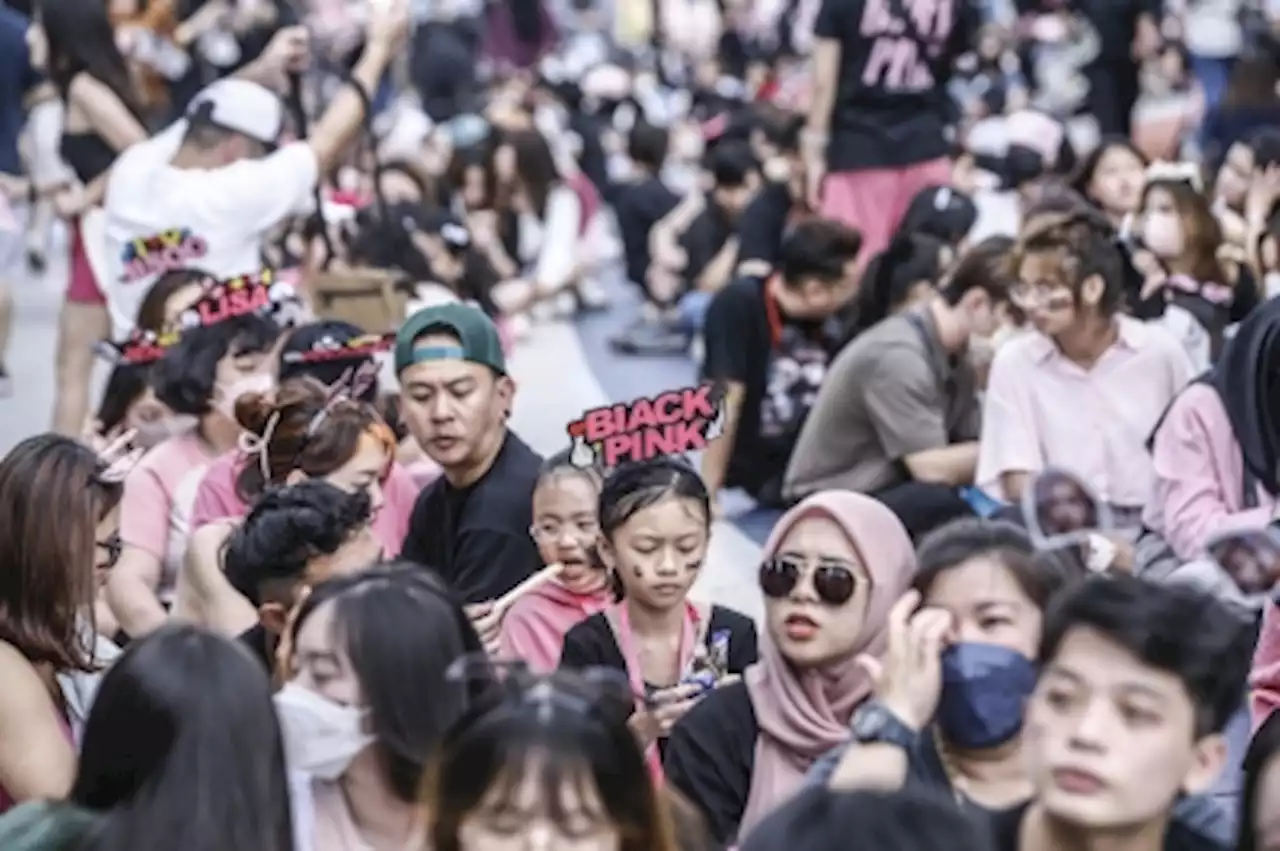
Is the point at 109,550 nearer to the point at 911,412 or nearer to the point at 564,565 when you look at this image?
the point at 564,565

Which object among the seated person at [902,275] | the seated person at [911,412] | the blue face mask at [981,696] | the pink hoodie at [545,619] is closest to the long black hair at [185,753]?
the blue face mask at [981,696]

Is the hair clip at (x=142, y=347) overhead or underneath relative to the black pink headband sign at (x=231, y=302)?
underneath

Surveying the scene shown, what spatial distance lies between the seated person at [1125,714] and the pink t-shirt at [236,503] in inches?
107

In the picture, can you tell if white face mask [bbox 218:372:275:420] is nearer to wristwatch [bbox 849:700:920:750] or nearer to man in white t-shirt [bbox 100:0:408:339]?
man in white t-shirt [bbox 100:0:408:339]

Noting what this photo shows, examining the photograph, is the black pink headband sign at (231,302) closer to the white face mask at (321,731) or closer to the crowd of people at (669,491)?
the crowd of people at (669,491)

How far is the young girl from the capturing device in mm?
5227

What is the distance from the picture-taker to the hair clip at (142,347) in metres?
6.63

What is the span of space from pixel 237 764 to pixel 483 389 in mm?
2555

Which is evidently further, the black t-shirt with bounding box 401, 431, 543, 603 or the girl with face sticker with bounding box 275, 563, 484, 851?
the black t-shirt with bounding box 401, 431, 543, 603

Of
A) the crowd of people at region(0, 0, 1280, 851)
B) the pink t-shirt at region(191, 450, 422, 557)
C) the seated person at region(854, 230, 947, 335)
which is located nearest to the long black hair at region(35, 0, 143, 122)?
the crowd of people at region(0, 0, 1280, 851)

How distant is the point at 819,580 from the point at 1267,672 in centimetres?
115

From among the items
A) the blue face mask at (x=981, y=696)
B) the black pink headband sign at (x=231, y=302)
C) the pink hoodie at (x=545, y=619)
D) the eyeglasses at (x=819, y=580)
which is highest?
the black pink headband sign at (x=231, y=302)

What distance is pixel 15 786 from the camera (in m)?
4.21

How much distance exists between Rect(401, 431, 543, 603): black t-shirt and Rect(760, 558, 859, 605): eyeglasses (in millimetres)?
1218
